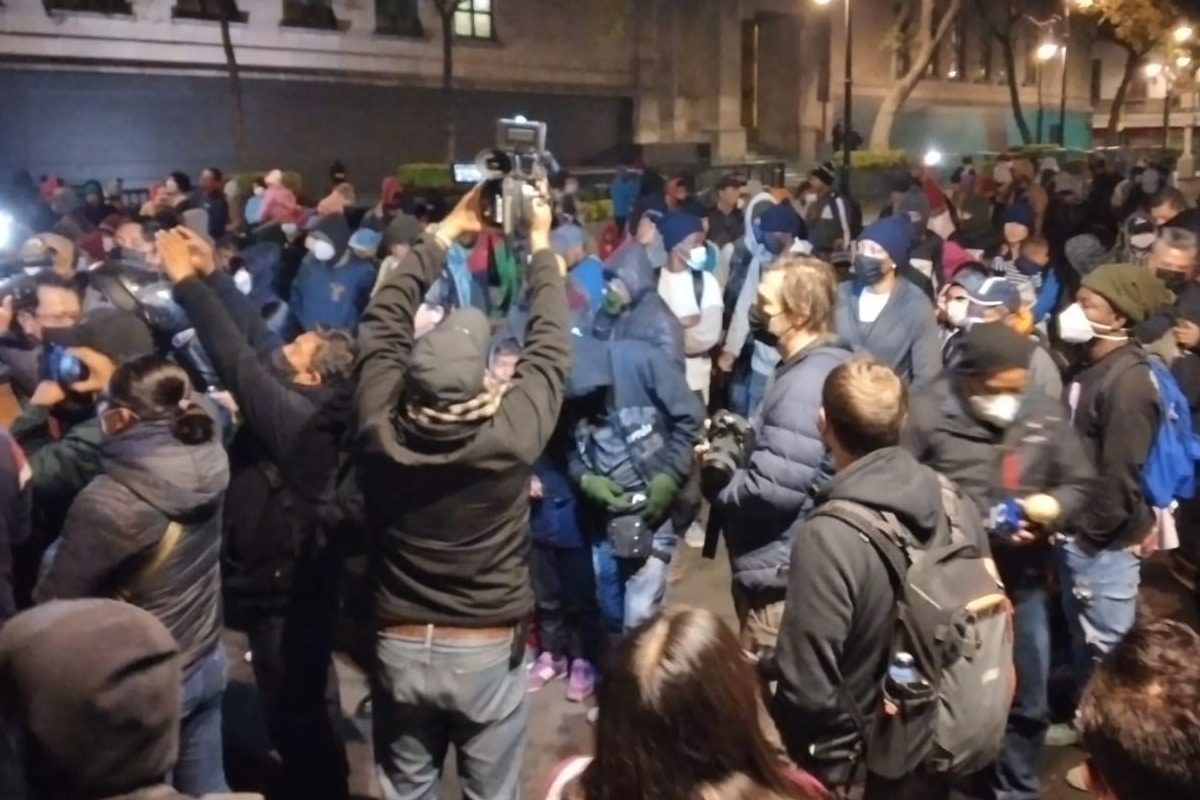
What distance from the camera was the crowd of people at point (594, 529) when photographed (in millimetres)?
2281

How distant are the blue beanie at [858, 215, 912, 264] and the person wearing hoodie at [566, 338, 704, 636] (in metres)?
1.42

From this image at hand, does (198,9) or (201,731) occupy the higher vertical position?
(198,9)

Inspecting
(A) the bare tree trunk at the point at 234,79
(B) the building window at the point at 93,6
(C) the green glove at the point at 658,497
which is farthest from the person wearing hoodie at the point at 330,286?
(B) the building window at the point at 93,6

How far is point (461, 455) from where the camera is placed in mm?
3480

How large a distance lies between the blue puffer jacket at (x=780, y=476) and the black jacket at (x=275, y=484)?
1.36 meters

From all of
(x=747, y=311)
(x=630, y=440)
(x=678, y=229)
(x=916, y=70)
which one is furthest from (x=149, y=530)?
(x=916, y=70)

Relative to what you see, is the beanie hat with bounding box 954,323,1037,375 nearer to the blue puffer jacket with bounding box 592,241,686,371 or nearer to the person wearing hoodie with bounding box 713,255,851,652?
the person wearing hoodie with bounding box 713,255,851,652

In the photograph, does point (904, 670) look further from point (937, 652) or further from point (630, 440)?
point (630, 440)

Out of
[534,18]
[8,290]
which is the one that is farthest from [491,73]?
[8,290]

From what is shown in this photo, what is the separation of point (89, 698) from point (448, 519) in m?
1.41

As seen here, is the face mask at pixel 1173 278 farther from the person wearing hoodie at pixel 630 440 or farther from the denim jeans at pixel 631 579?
the denim jeans at pixel 631 579

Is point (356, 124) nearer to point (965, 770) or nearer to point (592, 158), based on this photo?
point (592, 158)

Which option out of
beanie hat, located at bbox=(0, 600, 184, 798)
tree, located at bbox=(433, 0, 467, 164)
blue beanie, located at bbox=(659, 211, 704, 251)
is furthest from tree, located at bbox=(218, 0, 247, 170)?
beanie hat, located at bbox=(0, 600, 184, 798)

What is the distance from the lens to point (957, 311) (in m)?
5.95
